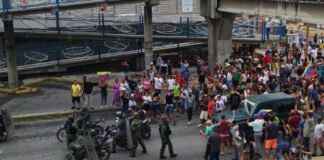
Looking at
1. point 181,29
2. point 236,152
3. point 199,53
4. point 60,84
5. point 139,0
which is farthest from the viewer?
point 199,53

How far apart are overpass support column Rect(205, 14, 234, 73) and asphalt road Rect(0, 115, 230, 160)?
916 cm

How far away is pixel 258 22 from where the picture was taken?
38.2 meters

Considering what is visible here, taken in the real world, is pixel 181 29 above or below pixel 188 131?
above

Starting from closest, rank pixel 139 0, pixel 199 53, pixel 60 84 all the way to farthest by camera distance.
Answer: pixel 139 0 < pixel 60 84 < pixel 199 53

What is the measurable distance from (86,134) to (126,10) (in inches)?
782

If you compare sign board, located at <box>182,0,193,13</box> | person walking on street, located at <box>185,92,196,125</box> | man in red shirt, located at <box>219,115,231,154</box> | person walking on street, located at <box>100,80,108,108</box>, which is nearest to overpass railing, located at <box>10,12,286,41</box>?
sign board, located at <box>182,0,193,13</box>

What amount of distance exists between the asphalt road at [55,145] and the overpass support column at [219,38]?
361 inches

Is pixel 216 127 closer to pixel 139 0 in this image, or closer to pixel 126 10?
pixel 139 0

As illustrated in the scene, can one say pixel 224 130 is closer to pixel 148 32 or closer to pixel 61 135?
pixel 61 135

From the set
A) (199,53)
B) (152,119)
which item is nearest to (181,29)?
(199,53)

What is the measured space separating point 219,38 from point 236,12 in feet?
8.00

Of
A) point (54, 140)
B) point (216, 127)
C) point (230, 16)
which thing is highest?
point (230, 16)

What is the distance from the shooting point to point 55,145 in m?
19.7

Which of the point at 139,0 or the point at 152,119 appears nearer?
the point at 152,119
